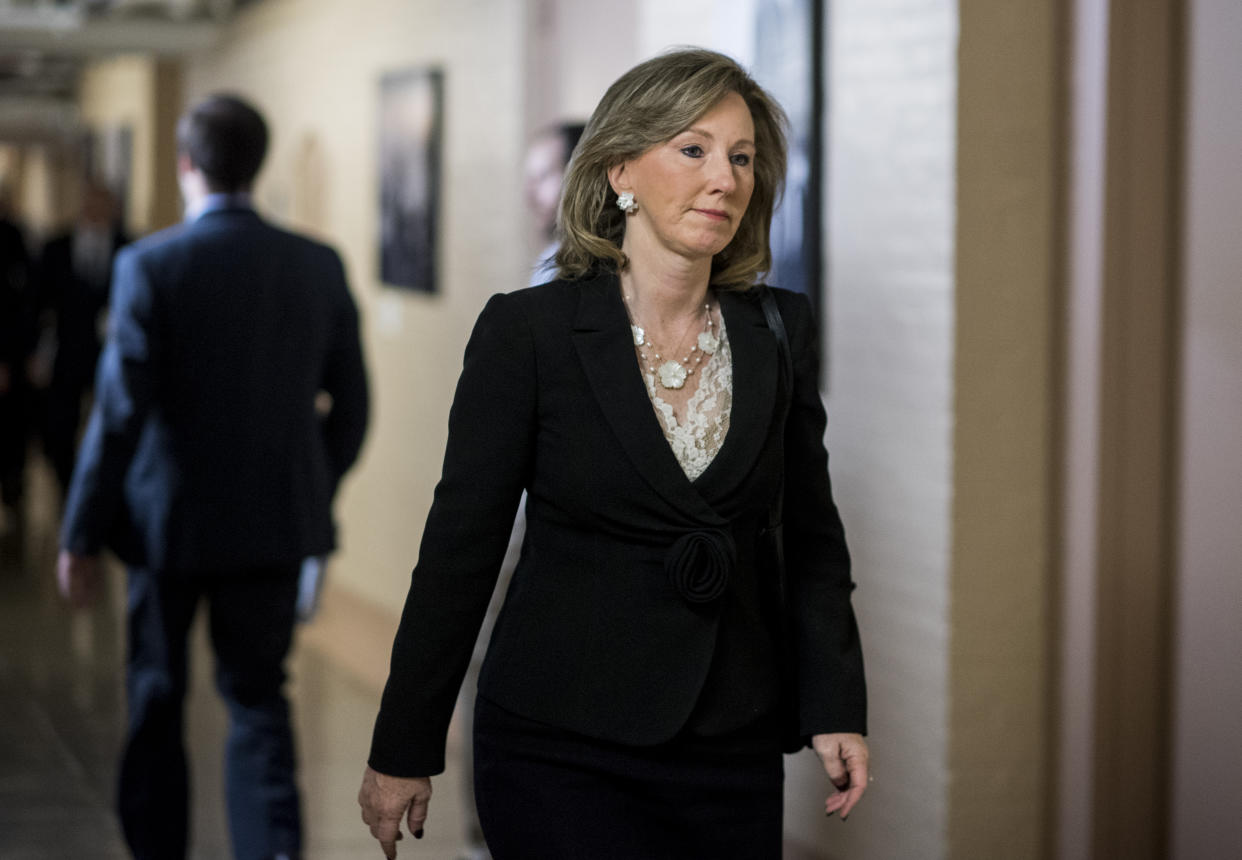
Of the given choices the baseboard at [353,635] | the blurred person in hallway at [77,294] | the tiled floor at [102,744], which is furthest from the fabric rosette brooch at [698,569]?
the blurred person in hallway at [77,294]

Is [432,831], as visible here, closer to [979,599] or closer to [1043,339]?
[979,599]

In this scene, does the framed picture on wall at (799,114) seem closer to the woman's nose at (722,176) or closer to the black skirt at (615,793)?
the woman's nose at (722,176)

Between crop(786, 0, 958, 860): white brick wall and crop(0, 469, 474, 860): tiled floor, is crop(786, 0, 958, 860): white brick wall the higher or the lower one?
the higher one

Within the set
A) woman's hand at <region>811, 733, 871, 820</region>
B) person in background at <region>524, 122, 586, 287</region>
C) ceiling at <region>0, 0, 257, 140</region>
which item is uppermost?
ceiling at <region>0, 0, 257, 140</region>

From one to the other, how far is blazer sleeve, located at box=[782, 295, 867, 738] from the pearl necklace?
0.42ft

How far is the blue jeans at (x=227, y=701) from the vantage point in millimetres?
3725

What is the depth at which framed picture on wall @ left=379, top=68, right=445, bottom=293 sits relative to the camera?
24.6 feet

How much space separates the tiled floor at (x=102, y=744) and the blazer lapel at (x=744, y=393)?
2.64m

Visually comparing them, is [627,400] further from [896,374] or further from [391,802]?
[896,374]

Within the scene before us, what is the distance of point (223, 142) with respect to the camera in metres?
3.82

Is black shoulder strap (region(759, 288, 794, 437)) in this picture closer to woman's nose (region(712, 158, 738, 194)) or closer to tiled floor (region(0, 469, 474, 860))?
woman's nose (region(712, 158, 738, 194))

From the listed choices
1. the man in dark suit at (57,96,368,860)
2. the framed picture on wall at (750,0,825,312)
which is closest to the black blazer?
the man in dark suit at (57,96,368,860)

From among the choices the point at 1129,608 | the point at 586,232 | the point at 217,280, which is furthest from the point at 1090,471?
the point at 217,280

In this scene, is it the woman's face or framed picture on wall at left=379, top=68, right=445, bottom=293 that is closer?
the woman's face
